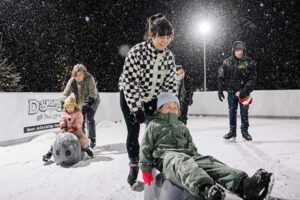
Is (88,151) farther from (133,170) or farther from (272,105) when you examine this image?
(272,105)

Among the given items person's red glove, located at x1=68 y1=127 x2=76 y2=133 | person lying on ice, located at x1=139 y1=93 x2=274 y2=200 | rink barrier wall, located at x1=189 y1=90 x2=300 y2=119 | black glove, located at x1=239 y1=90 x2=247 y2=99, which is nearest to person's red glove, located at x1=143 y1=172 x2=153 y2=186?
person lying on ice, located at x1=139 y1=93 x2=274 y2=200

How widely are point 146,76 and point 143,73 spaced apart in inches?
1.7

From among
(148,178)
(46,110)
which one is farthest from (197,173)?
(46,110)

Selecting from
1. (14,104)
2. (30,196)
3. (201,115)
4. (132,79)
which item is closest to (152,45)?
(132,79)

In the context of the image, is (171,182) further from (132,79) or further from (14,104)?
(14,104)

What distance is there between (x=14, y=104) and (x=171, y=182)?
21.9 feet

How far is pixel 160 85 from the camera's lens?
3465mm

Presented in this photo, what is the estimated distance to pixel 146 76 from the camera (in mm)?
3350

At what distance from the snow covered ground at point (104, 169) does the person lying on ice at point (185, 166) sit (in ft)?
2.22

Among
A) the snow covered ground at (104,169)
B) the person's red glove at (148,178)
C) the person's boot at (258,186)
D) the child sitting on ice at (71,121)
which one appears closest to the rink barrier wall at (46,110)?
the snow covered ground at (104,169)

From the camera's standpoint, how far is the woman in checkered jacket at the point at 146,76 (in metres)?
3.16

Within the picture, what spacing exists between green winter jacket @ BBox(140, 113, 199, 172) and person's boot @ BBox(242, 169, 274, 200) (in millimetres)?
793

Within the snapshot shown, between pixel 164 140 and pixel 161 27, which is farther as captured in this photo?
pixel 161 27

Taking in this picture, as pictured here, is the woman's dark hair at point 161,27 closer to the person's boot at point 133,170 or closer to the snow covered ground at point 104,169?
the person's boot at point 133,170
